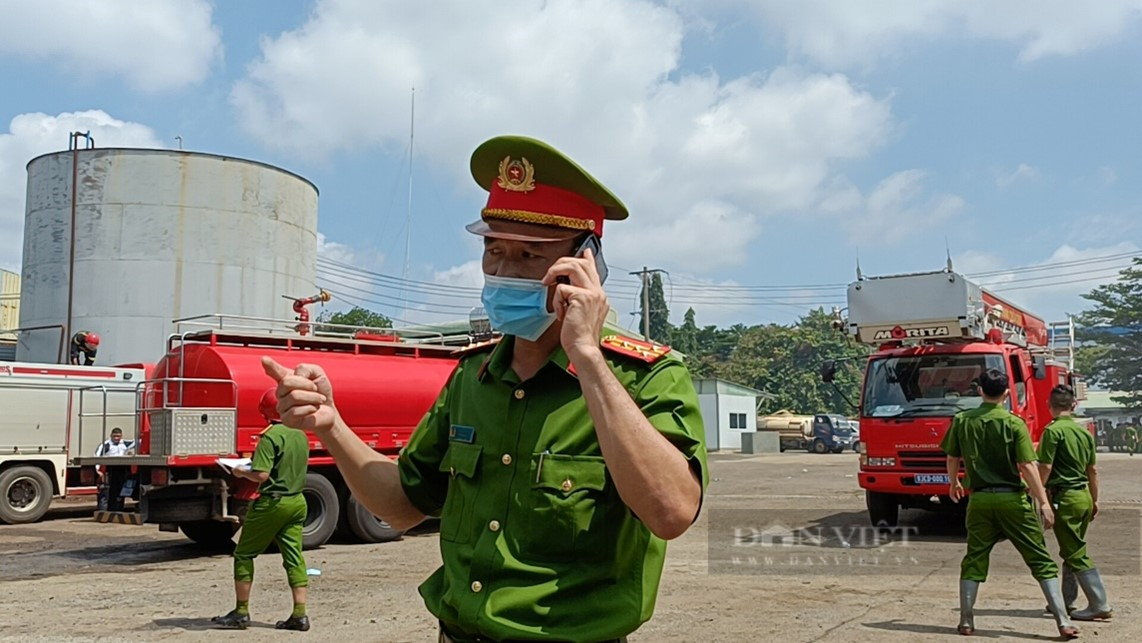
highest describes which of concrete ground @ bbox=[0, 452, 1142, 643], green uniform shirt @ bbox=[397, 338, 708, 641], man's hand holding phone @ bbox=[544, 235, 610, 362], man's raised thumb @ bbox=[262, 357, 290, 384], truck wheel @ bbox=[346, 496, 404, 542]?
man's hand holding phone @ bbox=[544, 235, 610, 362]

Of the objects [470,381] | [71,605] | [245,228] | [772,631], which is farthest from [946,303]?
[245,228]

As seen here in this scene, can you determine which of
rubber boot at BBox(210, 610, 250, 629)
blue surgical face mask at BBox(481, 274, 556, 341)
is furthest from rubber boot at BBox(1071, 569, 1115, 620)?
blue surgical face mask at BBox(481, 274, 556, 341)

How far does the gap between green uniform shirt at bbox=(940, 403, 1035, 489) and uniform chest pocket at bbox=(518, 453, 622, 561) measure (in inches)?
236

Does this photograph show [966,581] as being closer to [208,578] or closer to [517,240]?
[517,240]

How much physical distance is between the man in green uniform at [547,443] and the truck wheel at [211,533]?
11.7 metres

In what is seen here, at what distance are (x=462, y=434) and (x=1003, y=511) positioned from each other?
601 cm

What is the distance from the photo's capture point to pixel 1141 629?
7504 millimetres

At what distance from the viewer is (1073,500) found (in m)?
7.80

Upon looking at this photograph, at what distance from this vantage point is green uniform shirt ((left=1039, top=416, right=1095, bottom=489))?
7.87 meters

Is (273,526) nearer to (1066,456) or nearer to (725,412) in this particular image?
(1066,456)

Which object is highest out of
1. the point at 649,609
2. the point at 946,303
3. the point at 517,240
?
the point at 946,303

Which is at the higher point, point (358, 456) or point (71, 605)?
point (358, 456)

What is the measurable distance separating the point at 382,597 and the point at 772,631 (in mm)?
3714

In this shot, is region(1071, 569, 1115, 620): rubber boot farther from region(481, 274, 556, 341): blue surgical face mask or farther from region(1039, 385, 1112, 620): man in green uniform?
region(481, 274, 556, 341): blue surgical face mask
